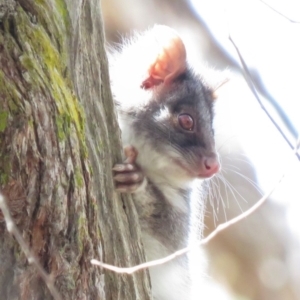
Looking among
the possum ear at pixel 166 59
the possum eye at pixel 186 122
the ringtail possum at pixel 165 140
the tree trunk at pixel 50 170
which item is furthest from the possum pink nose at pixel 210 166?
the tree trunk at pixel 50 170

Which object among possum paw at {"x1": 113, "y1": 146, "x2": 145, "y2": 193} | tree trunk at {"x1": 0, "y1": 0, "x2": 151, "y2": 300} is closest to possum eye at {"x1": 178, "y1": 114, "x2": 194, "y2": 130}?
possum paw at {"x1": 113, "y1": 146, "x2": 145, "y2": 193}

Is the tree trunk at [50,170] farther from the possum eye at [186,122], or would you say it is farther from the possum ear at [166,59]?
the possum ear at [166,59]

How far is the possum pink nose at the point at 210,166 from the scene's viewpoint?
3.39 meters

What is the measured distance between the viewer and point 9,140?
187 centimetres

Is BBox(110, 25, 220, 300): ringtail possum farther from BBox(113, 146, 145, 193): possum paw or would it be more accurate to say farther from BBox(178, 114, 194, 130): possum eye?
BBox(113, 146, 145, 193): possum paw

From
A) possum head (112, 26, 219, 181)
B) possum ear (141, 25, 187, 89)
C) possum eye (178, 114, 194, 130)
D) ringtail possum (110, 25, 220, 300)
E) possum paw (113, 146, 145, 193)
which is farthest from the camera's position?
possum ear (141, 25, 187, 89)

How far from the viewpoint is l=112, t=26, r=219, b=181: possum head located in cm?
337

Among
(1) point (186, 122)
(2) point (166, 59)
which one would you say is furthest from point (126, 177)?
(2) point (166, 59)

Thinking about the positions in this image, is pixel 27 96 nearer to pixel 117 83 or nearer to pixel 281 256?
pixel 117 83

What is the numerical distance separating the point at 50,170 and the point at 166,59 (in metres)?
1.78

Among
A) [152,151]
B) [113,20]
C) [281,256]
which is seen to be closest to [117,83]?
[152,151]

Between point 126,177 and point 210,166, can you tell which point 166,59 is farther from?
point 126,177

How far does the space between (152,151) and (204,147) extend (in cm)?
31

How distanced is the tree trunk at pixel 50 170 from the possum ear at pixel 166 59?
113cm
